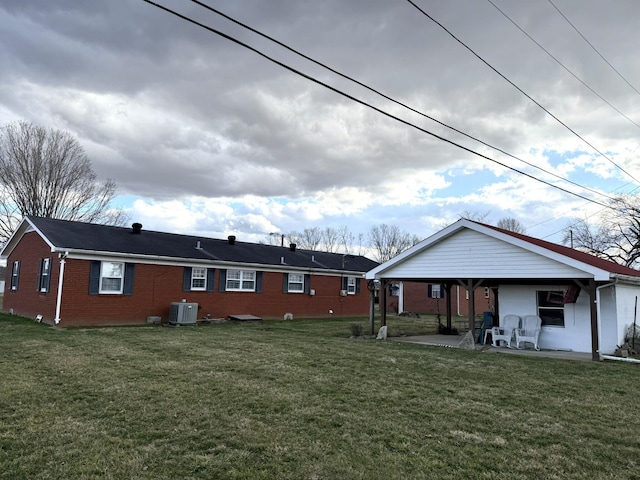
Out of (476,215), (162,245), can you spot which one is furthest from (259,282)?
(476,215)

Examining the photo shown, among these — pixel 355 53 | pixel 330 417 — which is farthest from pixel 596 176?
pixel 330 417

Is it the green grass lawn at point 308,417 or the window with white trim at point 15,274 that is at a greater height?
the window with white trim at point 15,274

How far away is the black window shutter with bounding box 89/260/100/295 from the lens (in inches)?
646

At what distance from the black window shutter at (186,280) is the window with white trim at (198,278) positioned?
0.16 m

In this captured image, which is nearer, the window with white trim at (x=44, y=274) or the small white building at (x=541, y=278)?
the small white building at (x=541, y=278)

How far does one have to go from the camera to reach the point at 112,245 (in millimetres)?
17375

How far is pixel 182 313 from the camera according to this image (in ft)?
57.9

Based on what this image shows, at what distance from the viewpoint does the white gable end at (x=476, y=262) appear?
39.8 feet

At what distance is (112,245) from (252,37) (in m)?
13.0

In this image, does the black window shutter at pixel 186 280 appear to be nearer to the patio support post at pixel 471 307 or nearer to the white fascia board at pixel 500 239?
the white fascia board at pixel 500 239

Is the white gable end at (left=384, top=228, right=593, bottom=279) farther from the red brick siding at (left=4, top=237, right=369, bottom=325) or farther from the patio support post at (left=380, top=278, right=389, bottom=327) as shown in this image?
the red brick siding at (left=4, top=237, right=369, bottom=325)

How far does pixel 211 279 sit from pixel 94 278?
197 inches

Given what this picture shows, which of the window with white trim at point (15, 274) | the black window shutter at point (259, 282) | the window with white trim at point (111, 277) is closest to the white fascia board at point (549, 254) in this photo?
the black window shutter at point (259, 282)

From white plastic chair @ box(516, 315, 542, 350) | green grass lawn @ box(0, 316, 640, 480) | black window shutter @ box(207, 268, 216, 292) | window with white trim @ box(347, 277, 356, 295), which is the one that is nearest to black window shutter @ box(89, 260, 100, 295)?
black window shutter @ box(207, 268, 216, 292)
